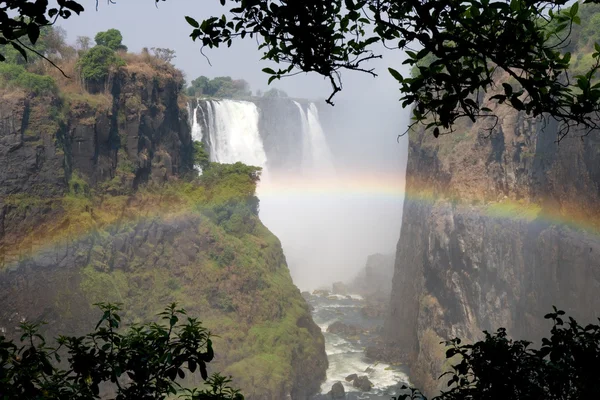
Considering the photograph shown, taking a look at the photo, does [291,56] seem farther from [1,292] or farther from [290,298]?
[290,298]

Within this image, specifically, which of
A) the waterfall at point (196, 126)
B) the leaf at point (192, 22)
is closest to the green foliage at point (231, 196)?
the waterfall at point (196, 126)

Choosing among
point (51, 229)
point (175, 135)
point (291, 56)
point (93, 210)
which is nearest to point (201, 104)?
point (175, 135)

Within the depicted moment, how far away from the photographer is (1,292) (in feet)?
78.4

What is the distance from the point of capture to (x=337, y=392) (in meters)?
28.2

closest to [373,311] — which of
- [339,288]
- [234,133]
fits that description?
[339,288]

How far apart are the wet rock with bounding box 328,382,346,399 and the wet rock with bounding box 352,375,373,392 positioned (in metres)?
1.08

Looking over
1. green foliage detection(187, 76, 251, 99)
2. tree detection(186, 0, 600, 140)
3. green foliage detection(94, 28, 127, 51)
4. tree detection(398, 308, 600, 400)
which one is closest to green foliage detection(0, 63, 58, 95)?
green foliage detection(94, 28, 127, 51)

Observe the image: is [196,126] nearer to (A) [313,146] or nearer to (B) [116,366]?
(A) [313,146]

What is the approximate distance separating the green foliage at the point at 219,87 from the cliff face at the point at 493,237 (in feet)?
150

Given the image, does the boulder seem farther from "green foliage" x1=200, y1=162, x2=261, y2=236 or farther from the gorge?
"green foliage" x1=200, y1=162, x2=261, y2=236

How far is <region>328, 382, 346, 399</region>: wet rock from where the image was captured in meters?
28.2

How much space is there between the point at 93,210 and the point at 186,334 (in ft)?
90.7

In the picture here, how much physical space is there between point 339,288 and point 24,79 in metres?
33.4

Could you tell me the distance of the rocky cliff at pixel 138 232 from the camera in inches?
1000
